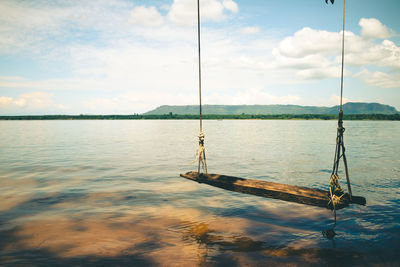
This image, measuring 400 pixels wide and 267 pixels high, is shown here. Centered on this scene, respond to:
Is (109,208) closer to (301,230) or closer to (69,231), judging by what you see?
(69,231)

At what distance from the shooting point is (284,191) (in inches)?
247

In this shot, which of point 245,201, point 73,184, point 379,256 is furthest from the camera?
point 73,184

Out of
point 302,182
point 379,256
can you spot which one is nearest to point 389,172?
point 302,182

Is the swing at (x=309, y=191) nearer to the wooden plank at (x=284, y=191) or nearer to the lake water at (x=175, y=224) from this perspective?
the wooden plank at (x=284, y=191)

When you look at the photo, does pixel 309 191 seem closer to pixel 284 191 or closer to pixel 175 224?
pixel 284 191

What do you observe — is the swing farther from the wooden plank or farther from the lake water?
the lake water

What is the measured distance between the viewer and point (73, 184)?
1098cm

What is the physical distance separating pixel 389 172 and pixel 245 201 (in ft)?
33.5

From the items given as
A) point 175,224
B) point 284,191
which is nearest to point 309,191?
point 284,191

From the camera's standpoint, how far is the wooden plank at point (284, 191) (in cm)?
582

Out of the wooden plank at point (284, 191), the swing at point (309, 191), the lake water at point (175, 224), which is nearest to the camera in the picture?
the lake water at point (175, 224)

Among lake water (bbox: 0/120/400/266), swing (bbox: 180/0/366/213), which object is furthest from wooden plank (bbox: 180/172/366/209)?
lake water (bbox: 0/120/400/266)

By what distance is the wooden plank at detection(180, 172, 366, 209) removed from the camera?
19.1 ft

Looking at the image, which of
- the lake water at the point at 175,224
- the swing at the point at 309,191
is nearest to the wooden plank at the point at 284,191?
the swing at the point at 309,191
